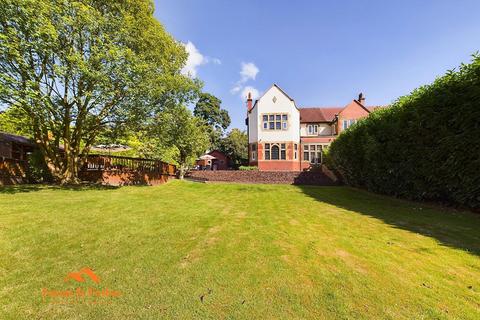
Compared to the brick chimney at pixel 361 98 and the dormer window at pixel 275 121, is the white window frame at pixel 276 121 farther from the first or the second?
the brick chimney at pixel 361 98

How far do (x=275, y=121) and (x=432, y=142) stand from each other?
19.8 m

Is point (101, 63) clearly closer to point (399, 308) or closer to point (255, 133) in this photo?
point (399, 308)

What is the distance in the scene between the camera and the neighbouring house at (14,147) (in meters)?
14.1

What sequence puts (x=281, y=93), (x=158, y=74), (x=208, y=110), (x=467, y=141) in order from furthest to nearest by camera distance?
(x=208, y=110) → (x=281, y=93) → (x=158, y=74) → (x=467, y=141)

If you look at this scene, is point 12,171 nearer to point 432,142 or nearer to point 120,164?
point 120,164

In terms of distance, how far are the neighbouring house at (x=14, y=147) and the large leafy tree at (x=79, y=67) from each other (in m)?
2.68

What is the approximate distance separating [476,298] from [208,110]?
4994cm

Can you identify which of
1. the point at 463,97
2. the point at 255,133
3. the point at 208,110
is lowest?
the point at 463,97

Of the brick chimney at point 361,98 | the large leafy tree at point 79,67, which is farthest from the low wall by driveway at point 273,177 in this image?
the brick chimney at point 361,98

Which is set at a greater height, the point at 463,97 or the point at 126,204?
the point at 463,97

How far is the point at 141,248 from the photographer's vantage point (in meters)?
4.44

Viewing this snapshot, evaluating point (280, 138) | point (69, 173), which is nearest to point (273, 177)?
point (280, 138)

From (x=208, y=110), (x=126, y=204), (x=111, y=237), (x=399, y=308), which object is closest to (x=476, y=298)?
(x=399, y=308)

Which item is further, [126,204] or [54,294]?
[126,204]
